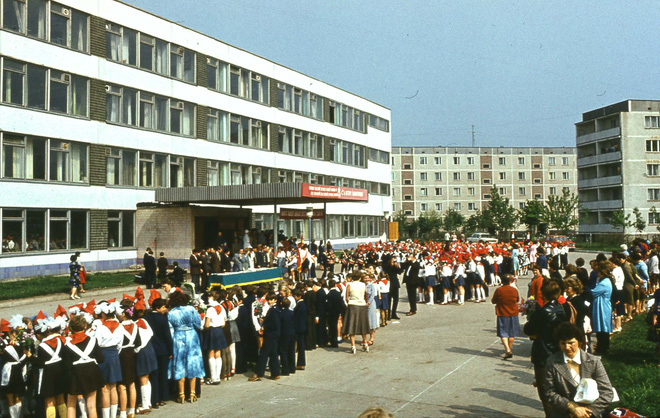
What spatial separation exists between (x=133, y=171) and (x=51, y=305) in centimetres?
1357

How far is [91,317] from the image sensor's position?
380 inches

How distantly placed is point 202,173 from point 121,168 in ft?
21.6

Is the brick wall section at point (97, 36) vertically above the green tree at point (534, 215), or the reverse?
the brick wall section at point (97, 36)

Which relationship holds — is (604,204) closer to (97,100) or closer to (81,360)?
(97,100)

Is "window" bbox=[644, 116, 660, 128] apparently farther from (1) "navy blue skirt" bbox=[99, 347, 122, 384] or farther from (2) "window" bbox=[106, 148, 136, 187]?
(1) "navy blue skirt" bbox=[99, 347, 122, 384]

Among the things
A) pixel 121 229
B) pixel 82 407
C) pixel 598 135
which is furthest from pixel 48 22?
pixel 598 135

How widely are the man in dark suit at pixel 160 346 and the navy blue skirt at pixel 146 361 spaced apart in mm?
187

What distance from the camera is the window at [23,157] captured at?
86.9ft

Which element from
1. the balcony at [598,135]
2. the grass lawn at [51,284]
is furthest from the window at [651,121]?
the grass lawn at [51,284]

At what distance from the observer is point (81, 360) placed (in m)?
8.34

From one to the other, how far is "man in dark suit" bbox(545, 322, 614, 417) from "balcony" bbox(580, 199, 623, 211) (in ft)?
254

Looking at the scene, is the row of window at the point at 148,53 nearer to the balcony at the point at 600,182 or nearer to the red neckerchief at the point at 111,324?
the red neckerchief at the point at 111,324

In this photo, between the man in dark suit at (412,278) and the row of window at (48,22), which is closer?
the man in dark suit at (412,278)

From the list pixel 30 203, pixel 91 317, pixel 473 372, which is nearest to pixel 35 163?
pixel 30 203
